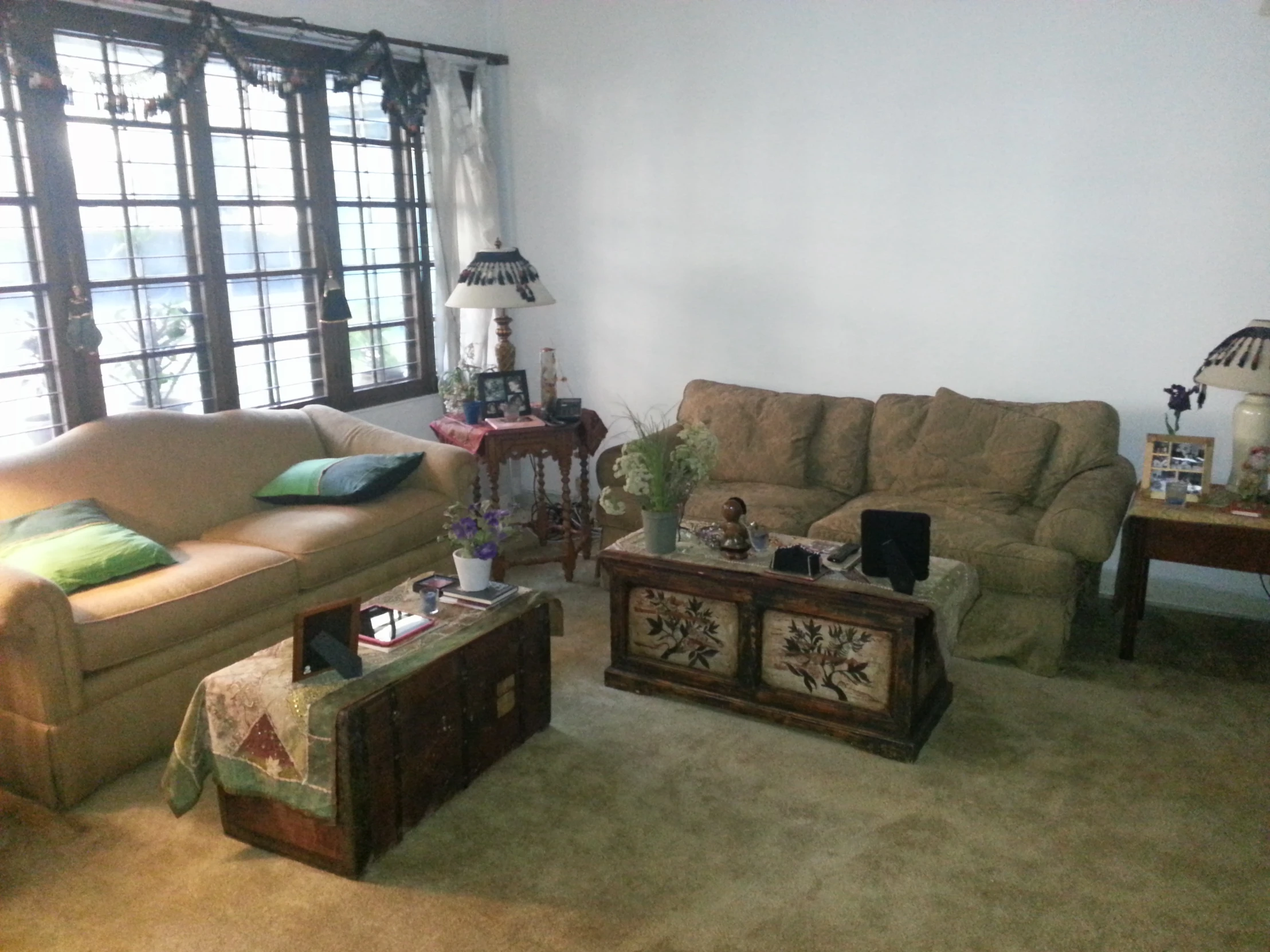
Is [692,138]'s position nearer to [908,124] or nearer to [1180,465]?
[908,124]

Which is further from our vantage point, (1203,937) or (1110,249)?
(1110,249)

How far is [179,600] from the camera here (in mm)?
2930

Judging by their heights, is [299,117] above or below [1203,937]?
above

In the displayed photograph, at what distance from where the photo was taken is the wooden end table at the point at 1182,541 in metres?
3.30

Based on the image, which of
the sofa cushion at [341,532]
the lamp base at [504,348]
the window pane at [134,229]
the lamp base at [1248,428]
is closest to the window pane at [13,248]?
the window pane at [134,229]

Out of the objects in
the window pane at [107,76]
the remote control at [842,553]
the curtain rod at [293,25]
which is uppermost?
the curtain rod at [293,25]

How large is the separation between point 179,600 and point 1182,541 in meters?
3.30

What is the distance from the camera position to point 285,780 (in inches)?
92.9

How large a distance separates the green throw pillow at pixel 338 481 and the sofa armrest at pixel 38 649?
1.19m

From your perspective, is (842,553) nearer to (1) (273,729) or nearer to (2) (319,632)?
(2) (319,632)

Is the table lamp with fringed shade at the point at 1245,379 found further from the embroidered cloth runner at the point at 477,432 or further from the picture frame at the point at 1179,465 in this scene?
the embroidered cloth runner at the point at 477,432

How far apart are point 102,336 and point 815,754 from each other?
9.72 ft

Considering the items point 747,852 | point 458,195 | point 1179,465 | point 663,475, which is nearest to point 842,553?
point 663,475

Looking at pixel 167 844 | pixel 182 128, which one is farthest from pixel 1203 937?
pixel 182 128
